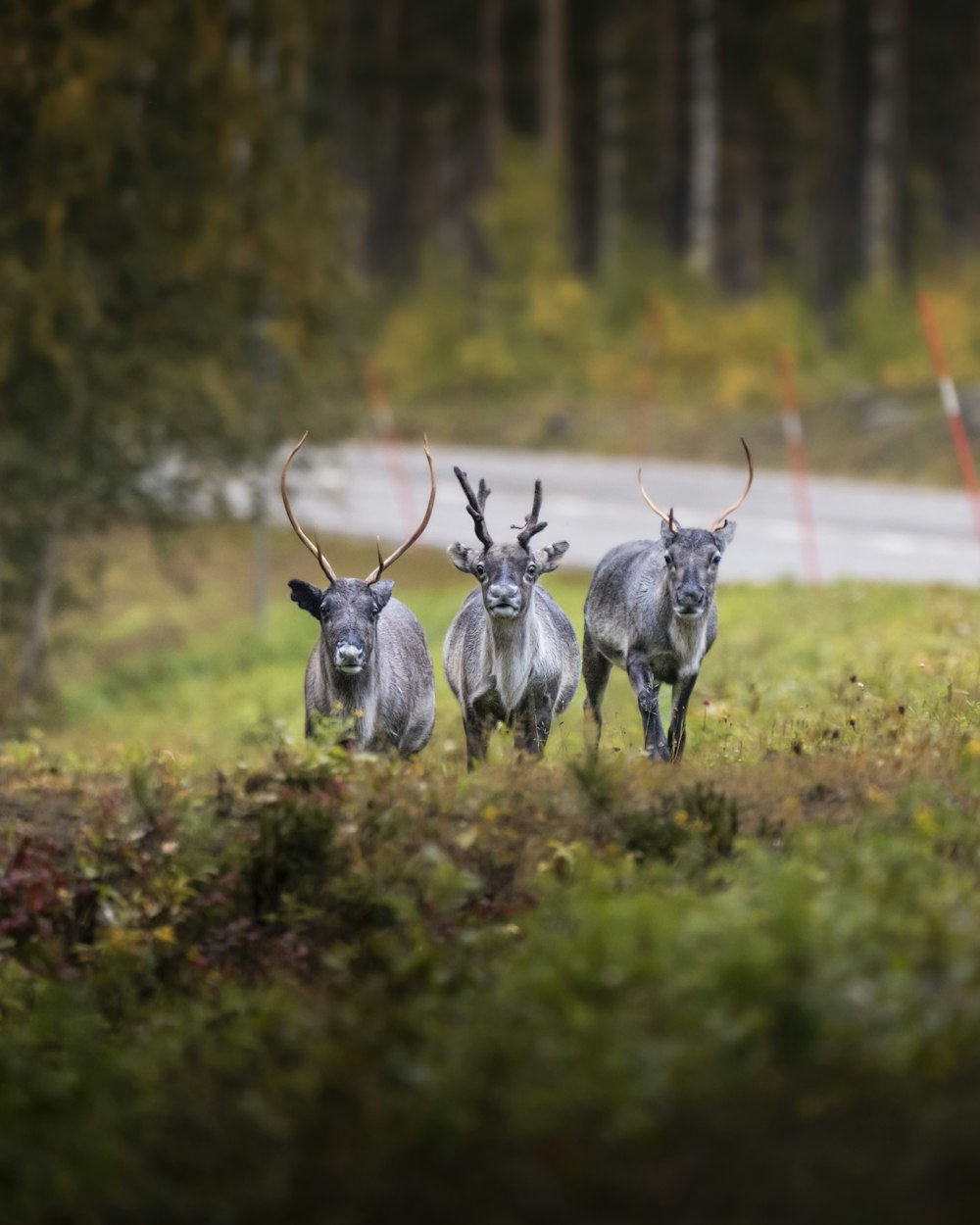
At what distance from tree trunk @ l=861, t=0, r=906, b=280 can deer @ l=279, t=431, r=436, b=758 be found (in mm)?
36781

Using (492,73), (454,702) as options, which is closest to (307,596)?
(454,702)

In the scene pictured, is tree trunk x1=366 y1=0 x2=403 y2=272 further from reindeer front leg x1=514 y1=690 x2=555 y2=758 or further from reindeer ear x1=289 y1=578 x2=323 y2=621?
reindeer ear x1=289 y1=578 x2=323 y2=621

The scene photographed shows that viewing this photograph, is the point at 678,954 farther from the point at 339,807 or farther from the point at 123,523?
the point at 123,523

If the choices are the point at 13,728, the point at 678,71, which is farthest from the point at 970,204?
the point at 13,728

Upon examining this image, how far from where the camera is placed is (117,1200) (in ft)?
20.0

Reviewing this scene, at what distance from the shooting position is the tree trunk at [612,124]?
58.1 meters

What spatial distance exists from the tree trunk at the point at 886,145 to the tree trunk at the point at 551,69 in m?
7.23

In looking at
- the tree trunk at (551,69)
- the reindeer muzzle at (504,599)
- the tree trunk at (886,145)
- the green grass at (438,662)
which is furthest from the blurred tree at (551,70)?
the reindeer muzzle at (504,599)

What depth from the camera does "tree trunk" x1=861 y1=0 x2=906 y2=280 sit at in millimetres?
48406

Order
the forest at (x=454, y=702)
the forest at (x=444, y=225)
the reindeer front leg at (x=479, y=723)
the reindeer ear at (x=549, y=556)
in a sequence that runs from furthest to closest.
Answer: the forest at (x=444, y=225) → the reindeer front leg at (x=479, y=723) → the reindeer ear at (x=549, y=556) → the forest at (x=454, y=702)

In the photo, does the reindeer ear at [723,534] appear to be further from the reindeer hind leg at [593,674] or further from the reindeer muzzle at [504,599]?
the reindeer hind leg at [593,674]

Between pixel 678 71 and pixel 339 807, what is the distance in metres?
47.1

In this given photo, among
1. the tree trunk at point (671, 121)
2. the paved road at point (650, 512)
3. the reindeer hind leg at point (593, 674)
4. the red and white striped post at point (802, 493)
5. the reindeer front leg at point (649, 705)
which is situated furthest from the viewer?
the tree trunk at point (671, 121)

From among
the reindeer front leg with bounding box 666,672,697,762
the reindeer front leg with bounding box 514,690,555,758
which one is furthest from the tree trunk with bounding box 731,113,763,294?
the reindeer front leg with bounding box 514,690,555,758
